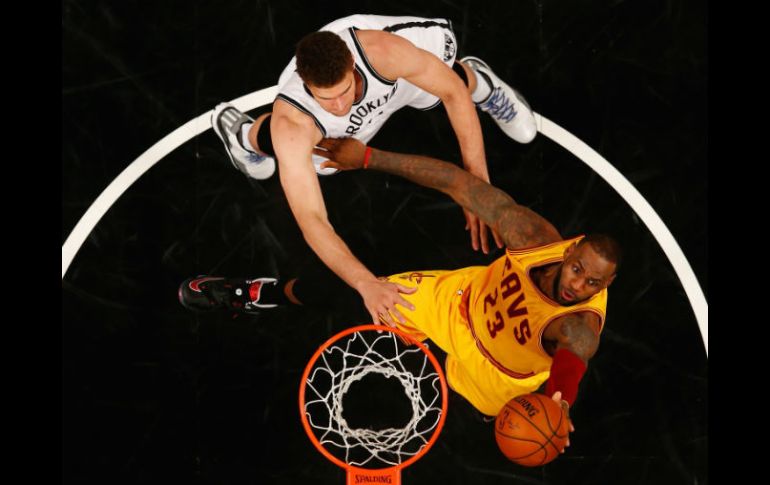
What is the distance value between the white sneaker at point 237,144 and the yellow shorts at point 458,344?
1090mm

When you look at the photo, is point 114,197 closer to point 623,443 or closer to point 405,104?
point 405,104

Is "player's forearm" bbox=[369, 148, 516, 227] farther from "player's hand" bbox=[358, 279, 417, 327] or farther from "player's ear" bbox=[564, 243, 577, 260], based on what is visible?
"player's hand" bbox=[358, 279, 417, 327]

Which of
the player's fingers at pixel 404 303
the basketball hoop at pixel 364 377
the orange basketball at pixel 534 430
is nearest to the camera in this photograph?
the orange basketball at pixel 534 430

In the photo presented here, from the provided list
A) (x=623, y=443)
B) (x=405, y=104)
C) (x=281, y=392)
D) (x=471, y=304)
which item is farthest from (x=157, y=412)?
(x=623, y=443)

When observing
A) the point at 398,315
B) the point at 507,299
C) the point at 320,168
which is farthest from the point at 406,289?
the point at 320,168

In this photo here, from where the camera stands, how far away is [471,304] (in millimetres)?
3938

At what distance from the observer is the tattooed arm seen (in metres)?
3.90

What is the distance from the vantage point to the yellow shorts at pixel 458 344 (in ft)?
12.8

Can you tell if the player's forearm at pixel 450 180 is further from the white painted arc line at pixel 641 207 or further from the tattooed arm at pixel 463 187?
the white painted arc line at pixel 641 207

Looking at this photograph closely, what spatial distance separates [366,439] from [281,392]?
543 mm

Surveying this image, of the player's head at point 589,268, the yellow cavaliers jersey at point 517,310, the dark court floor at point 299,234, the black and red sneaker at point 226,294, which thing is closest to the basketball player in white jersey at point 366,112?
the dark court floor at point 299,234

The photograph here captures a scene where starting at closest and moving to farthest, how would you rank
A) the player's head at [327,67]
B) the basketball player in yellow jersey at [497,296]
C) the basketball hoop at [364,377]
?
the player's head at [327,67] → the basketball player in yellow jersey at [497,296] → the basketball hoop at [364,377]

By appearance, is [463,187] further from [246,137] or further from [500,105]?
[246,137]

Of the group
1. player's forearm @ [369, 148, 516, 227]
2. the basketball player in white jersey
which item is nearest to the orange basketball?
the basketball player in white jersey
